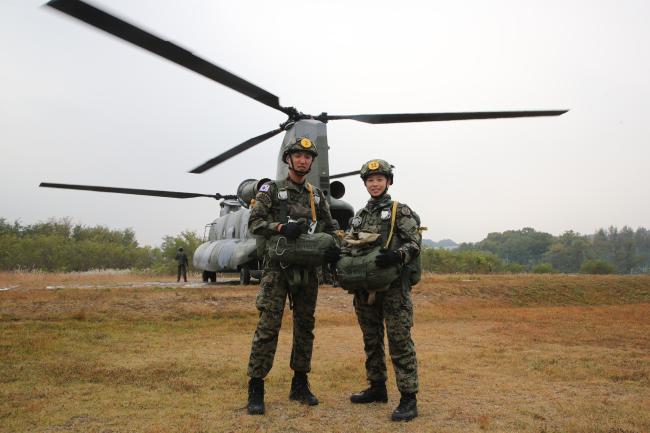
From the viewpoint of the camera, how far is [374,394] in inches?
158

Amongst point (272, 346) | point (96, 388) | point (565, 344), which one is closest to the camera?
point (272, 346)

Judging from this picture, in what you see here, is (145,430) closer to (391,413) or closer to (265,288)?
(265,288)

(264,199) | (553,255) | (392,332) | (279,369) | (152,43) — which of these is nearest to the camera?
(392,332)

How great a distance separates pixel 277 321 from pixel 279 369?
1.45m

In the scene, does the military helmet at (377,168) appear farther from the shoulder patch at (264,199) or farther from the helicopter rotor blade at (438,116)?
the helicopter rotor blade at (438,116)

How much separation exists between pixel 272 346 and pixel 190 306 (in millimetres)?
5753

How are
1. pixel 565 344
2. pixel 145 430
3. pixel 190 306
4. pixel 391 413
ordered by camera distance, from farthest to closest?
1. pixel 190 306
2. pixel 565 344
3. pixel 391 413
4. pixel 145 430

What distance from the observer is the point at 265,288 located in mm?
4109

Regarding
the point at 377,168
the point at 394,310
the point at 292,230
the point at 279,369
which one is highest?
the point at 377,168

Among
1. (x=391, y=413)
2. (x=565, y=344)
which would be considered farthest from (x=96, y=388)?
(x=565, y=344)

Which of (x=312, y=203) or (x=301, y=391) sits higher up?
(x=312, y=203)

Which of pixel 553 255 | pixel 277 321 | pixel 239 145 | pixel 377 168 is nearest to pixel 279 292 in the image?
pixel 277 321

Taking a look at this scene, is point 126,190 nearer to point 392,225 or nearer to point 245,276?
point 245,276

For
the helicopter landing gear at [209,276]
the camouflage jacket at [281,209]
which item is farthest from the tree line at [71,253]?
the camouflage jacket at [281,209]
